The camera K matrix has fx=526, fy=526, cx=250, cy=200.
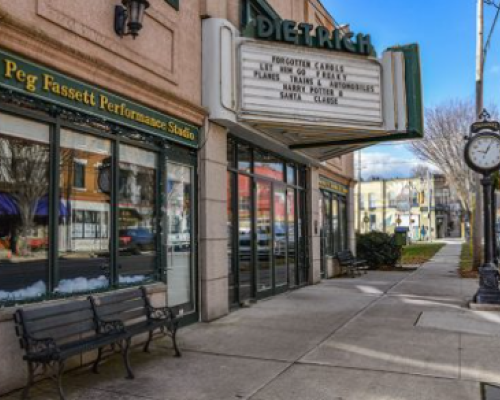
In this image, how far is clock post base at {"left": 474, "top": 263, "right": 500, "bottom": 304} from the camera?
9.61 metres

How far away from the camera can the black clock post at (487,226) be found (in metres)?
9.66

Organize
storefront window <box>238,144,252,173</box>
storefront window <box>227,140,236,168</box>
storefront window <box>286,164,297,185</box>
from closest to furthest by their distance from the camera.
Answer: storefront window <box>227,140,236,168</box> → storefront window <box>238,144,252,173</box> → storefront window <box>286,164,297,185</box>

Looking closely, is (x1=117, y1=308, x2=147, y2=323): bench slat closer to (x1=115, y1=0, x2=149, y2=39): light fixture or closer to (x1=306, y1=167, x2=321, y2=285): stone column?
(x1=115, y1=0, x2=149, y2=39): light fixture

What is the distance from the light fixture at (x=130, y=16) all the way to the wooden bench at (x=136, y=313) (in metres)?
3.19

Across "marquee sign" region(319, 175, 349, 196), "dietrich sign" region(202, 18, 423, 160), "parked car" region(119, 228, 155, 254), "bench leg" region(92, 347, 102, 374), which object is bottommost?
"bench leg" region(92, 347, 102, 374)

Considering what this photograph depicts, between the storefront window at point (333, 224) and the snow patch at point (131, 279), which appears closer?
the snow patch at point (131, 279)

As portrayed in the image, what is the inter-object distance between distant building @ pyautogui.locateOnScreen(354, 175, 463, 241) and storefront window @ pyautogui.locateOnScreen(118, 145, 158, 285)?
61.5m

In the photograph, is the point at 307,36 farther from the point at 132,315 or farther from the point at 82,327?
the point at 82,327

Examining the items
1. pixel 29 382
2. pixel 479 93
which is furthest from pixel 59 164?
pixel 479 93

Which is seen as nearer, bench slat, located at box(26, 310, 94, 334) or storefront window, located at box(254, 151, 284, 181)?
bench slat, located at box(26, 310, 94, 334)

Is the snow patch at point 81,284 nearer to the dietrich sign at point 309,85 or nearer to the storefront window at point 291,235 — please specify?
the dietrich sign at point 309,85

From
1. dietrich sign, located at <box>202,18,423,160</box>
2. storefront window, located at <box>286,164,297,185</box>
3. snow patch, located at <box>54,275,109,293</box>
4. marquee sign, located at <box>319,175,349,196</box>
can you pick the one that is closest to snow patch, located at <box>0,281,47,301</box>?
snow patch, located at <box>54,275,109,293</box>

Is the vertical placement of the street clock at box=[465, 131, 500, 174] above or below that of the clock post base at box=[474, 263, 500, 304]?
above

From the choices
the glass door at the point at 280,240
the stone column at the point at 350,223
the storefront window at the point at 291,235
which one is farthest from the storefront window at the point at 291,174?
the stone column at the point at 350,223
